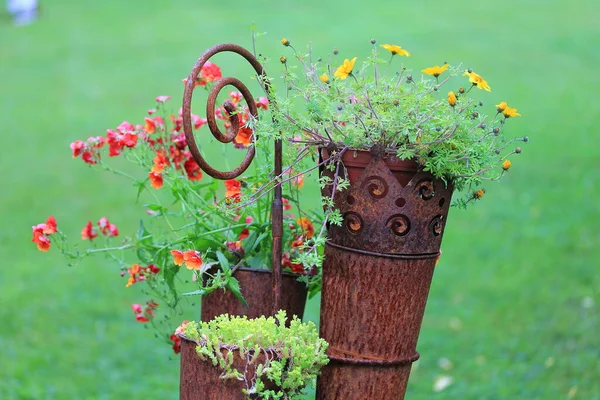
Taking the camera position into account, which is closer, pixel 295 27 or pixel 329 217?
pixel 329 217

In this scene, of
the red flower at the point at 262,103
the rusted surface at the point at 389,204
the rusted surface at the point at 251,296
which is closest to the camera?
the rusted surface at the point at 389,204

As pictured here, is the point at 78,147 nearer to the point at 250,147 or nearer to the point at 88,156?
the point at 88,156

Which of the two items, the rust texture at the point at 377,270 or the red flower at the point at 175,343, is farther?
the red flower at the point at 175,343

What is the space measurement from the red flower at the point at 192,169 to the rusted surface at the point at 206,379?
614 millimetres

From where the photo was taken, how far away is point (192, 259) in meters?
2.13

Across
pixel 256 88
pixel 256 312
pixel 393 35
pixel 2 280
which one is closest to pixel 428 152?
pixel 256 312

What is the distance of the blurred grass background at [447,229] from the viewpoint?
4598 mm

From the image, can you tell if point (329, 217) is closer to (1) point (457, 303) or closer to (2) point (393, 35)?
A: (1) point (457, 303)

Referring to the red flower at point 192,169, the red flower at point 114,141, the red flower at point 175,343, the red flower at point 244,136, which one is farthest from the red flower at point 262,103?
the red flower at point 175,343

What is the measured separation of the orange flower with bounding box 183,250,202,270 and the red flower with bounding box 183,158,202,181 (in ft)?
1.46

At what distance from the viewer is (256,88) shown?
10242 mm

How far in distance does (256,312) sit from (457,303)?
135 inches

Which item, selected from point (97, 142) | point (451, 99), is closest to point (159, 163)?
point (97, 142)

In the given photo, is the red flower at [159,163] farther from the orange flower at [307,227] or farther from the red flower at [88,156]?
the orange flower at [307,227]
